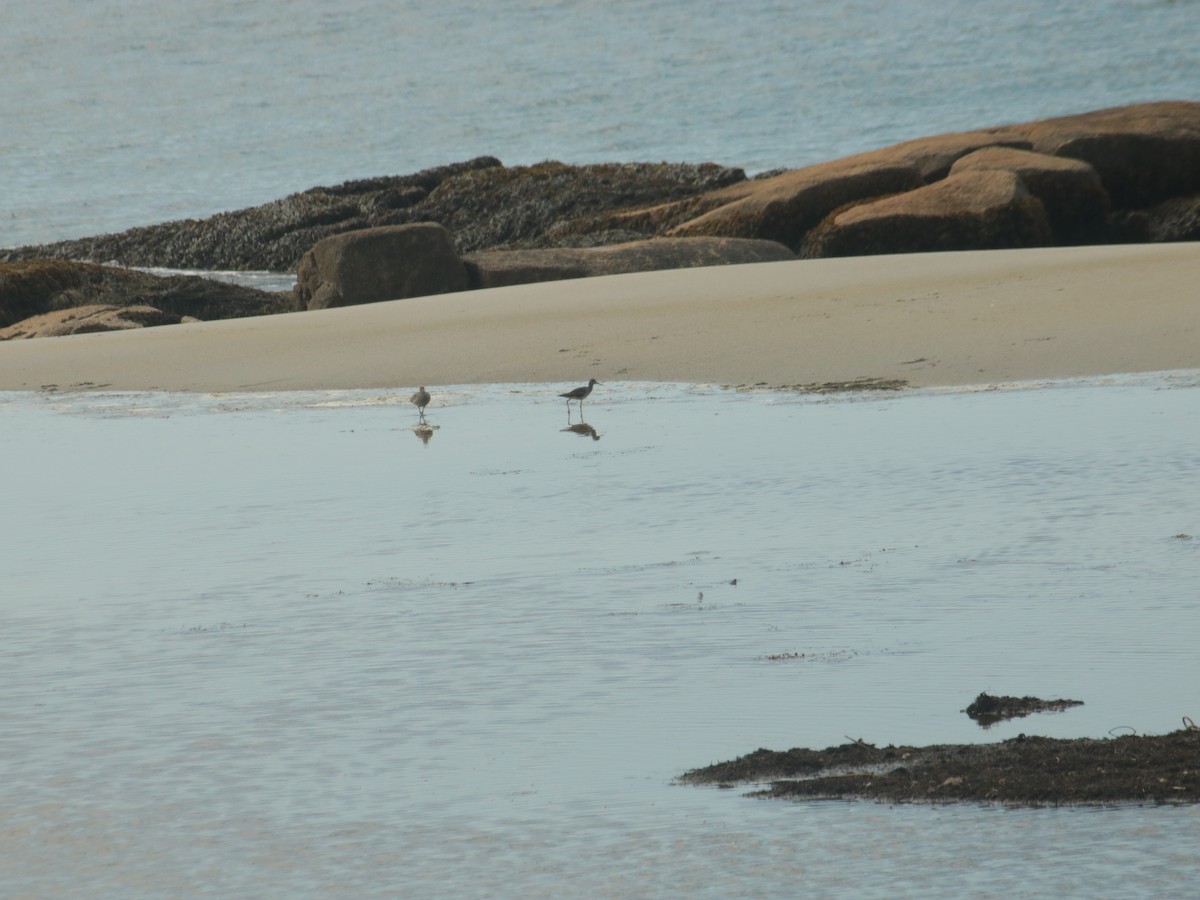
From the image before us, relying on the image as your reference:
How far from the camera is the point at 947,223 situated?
56.7ft

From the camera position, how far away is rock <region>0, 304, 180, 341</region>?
15.1 m

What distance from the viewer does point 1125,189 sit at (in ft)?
62.8

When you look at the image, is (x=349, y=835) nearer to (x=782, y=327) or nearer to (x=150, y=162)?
(x=782, y=327)

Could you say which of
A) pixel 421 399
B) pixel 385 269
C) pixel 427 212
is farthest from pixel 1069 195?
pixel 427 212

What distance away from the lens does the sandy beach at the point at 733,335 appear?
9453mm

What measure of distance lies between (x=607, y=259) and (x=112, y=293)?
556 centimetres

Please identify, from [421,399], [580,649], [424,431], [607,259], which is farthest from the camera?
[607,259]

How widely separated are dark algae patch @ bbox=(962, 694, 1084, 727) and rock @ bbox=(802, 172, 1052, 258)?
47.5 ft

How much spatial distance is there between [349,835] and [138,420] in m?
6.93

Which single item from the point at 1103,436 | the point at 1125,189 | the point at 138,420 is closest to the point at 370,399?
the point at 138,420

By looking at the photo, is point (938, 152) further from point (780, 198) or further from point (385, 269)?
point (385, 269)

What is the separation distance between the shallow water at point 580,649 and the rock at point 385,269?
9.26 m

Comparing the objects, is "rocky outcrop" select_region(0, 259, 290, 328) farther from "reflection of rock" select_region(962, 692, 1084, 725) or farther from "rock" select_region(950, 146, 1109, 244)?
"reflection of rock" select_region(962, 692, 1084, 725)

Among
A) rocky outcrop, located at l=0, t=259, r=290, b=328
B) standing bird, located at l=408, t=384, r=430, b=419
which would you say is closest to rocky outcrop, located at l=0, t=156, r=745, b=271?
rocky outcrop, located at l=0, t=259, r=290, b=328
